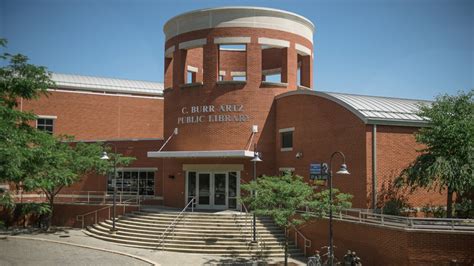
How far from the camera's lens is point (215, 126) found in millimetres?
28953

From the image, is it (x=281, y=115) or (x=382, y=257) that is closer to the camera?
(x=382, y=257)

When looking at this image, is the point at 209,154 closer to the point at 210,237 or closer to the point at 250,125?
the point at 250,125

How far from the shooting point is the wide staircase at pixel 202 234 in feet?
74.9

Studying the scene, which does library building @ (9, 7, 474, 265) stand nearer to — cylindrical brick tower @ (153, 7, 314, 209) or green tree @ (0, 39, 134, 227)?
cylindrical brick tower @ (153, 7, 314, 209)

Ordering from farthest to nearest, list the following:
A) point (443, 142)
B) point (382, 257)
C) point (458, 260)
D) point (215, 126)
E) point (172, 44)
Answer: point (172, 44)
point (215, 126)
point (443, 142)
point (382, 257)
point (458, 260)

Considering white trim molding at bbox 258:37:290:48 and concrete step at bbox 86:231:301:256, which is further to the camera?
white trim molding at bbox 258:37:290:48

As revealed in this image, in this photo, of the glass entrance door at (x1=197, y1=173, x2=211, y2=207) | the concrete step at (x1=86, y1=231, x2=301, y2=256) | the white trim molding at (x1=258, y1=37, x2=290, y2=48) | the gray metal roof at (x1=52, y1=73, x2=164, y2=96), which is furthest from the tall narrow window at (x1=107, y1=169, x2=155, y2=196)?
the gray metal roof at (x1=52, y1=73, x2=164, y2=96)

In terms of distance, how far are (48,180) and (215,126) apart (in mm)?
13146

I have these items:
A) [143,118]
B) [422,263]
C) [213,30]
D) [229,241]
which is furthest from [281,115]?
[143,118]

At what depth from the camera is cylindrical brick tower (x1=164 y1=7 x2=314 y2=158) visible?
28828 millimetres

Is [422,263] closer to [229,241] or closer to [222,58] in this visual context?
[229,241]

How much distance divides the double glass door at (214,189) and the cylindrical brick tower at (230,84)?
182 centimetres

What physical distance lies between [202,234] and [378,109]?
10.9 m

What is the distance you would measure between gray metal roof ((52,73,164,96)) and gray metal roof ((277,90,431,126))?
2503cm
